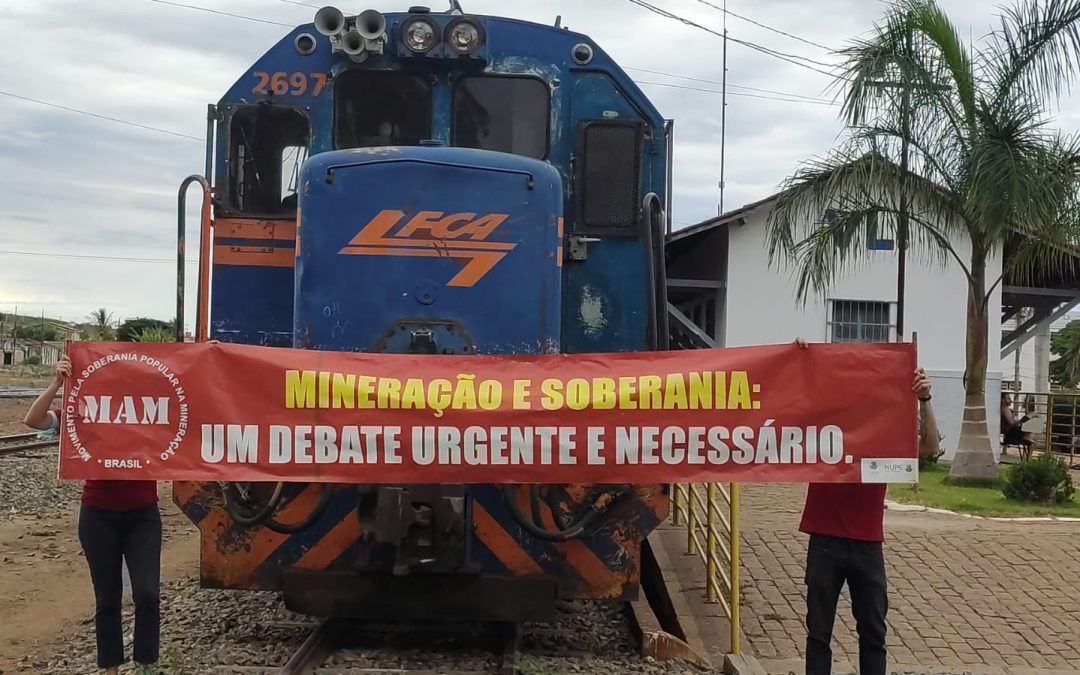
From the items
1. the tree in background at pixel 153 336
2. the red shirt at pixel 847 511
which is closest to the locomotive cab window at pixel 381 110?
the tree in background at pixel 153 336

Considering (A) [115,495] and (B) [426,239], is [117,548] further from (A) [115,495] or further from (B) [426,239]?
(B) [426,239]

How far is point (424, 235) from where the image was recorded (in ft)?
18.0

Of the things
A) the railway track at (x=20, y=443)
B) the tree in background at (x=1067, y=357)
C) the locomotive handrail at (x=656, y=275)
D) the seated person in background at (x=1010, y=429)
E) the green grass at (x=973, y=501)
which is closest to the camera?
the locomotive handrail at (x=656, y=275)

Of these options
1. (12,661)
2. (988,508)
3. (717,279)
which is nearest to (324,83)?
(12,661)

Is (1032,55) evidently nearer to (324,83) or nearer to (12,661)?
(324,83)

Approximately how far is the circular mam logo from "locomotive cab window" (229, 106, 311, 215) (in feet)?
5.10

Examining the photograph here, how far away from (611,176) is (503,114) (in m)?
0.76

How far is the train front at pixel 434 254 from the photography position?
5.45 meters

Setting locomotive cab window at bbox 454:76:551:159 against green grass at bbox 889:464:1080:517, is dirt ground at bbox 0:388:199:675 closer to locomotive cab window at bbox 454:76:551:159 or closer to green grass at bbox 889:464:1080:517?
locomotive cab window at bbox 454:76:551:159

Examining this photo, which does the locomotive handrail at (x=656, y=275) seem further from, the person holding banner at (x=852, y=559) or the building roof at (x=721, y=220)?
the building roof at (x=721, y=220)

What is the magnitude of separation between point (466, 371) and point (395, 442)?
50 centimetres

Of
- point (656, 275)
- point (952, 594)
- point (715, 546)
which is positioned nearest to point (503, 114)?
point (656, 275)

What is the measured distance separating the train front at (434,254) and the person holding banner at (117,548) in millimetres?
397

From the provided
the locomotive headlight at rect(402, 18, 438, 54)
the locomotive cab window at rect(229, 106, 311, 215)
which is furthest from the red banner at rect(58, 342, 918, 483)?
the locomotive headlight at rect(402, 18, 438, 54)
